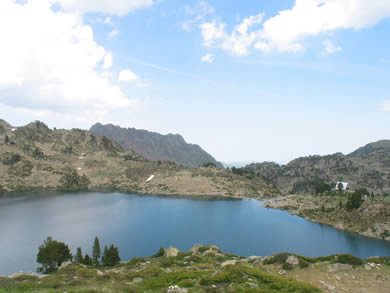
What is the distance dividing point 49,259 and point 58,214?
72.8 metres

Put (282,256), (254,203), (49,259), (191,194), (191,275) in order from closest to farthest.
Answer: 1. (191,275)
2. (282,256)
3. (49,259)
4. (254,203)
5. (191,194)

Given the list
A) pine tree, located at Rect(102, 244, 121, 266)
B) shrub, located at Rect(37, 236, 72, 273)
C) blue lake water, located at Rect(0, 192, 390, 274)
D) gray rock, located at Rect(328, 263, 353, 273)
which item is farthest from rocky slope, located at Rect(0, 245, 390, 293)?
blue lake water, located at Rect(0, 192, 390, 274)

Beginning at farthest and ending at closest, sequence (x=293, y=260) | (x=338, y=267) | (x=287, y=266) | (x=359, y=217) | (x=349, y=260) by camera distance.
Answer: (x=359, y=217)
(x=293, y=260)
(x=287, y=266)
(x=349, y=260)
(x=338, y=267)

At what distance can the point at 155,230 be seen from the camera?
9456 centimetres

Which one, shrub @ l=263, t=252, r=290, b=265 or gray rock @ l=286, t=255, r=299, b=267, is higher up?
gray rock @ l=286, t=255, r=299, b=267

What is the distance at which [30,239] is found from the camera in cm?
7800

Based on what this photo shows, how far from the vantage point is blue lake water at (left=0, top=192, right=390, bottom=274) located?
74.3m

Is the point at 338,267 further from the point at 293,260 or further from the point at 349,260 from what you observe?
the point at 293,260

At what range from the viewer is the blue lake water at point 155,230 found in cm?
7431

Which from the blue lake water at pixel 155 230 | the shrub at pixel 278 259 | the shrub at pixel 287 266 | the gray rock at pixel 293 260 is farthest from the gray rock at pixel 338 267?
the blue lake water at pixel 155 230

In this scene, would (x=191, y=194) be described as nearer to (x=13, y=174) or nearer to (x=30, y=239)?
(x=30, y=239)

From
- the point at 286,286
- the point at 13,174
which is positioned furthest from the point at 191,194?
the point at 286,286

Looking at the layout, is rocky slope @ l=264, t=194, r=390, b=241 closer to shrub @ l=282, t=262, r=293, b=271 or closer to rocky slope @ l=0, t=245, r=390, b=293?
rocky slope @ l=0, t=245, r=390, b=293

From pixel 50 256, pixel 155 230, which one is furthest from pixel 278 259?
pixel 155 230
